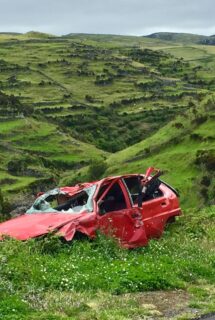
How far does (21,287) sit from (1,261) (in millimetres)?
882

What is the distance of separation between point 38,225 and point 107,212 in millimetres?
1699

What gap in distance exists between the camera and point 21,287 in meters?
8.66

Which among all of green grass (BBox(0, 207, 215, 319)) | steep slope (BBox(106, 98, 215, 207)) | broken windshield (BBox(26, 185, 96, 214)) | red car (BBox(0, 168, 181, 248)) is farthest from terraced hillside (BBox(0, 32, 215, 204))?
green grass (BBox(0, 207, 215, 319))

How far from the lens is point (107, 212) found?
1291 centimetres

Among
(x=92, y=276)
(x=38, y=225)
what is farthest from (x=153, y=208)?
(x=92, y=276)

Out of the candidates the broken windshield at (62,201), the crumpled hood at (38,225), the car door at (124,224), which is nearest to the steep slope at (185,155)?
the broken windshield at (62,201)

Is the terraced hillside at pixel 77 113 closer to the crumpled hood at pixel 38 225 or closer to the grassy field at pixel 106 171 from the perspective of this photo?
the grassy field at pixel 106 171

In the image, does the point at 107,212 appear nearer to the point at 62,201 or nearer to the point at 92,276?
the point at 62,201

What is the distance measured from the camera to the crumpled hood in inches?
458

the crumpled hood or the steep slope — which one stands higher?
the crumpled hood

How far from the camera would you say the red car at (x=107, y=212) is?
1184cm

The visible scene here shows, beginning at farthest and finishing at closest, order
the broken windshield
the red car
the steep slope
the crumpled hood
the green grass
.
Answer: the steep slope, the broken windshield, the red car, the crumpled hood, the green grass

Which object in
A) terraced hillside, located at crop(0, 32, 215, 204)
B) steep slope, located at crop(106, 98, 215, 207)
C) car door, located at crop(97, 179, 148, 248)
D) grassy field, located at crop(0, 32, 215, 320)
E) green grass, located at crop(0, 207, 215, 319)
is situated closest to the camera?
green grass, located at crop(0, 207, 215, 319)

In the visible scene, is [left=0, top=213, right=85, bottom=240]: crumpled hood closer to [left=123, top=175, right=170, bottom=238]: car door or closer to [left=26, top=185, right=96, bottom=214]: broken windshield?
[left=26, top=185, right=96, bottom=214]: broken windshield
